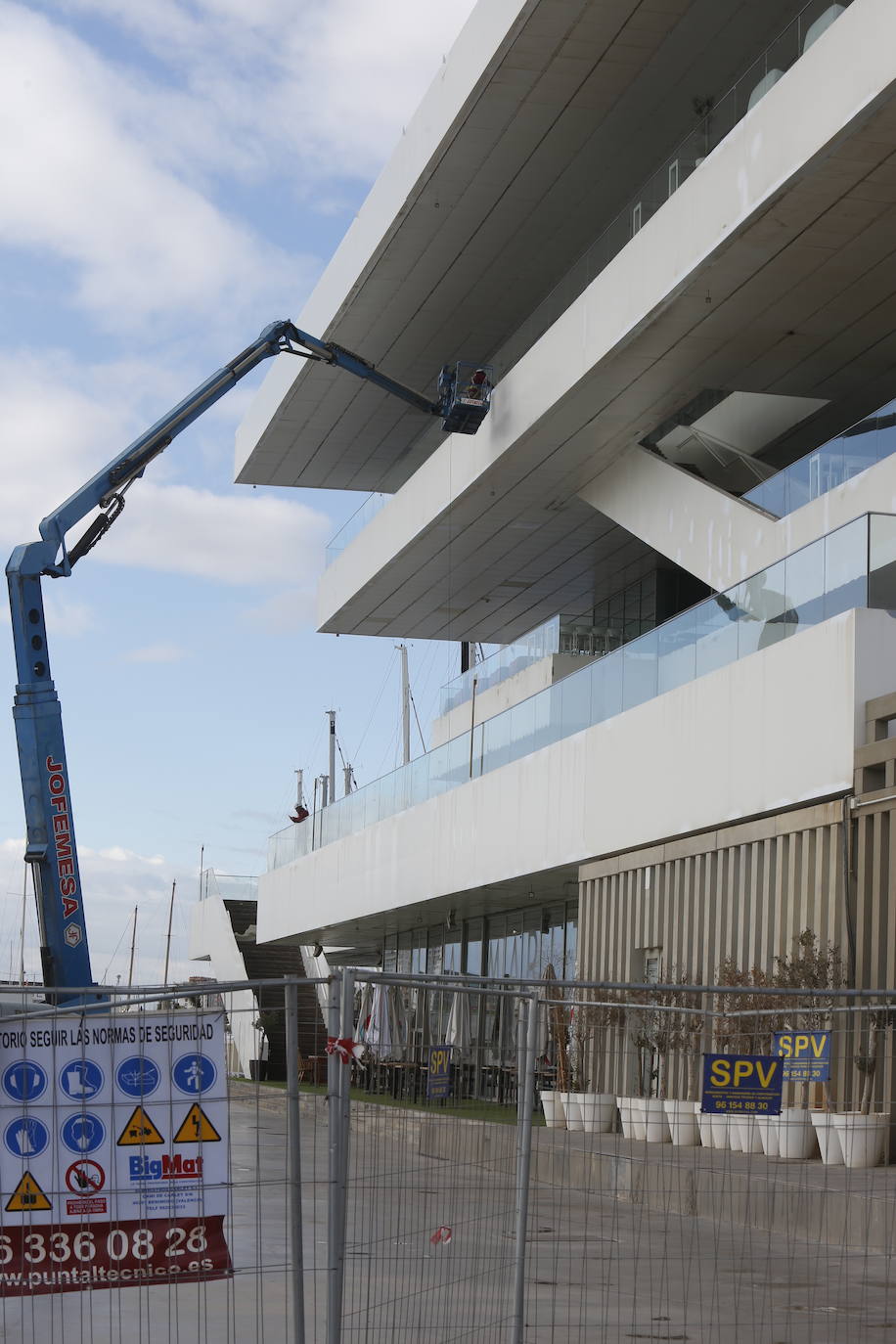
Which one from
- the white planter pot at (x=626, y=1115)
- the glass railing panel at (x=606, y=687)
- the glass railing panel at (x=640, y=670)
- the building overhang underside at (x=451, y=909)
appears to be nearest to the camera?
the white planter pot at (x=626, y=1115)

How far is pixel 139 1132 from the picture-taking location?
635 centimetres

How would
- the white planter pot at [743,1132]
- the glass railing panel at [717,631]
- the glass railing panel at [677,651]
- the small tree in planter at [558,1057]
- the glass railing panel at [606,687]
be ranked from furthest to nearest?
the glass railing panel at [606,687]
the glass railing panel at [677,651]
the glass railing panel at [717,631]
the small tree in planter at [558,1057]
the white planter pot at [743,1132]

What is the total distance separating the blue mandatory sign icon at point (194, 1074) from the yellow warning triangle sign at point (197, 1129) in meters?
0.06

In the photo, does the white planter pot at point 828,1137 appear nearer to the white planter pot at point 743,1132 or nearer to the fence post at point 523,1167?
the white planter pot at point 743,1132

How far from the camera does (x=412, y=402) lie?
30.0m

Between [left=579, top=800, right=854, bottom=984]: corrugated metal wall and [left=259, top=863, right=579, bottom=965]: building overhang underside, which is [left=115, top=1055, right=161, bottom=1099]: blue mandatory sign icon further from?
[left=259, top=863, right=579, bottom=965]: building overhang underside

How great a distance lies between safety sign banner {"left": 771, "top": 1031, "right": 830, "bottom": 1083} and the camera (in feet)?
25.8

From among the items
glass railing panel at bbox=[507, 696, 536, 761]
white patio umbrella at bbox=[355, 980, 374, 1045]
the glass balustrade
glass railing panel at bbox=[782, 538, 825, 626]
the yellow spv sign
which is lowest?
the yellow spv sign

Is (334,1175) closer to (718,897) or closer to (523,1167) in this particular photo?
(523,1167)

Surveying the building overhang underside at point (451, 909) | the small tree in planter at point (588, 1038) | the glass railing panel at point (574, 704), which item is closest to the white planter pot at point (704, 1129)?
the small tree in planter at point (588, 1038)

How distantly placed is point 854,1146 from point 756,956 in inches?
217

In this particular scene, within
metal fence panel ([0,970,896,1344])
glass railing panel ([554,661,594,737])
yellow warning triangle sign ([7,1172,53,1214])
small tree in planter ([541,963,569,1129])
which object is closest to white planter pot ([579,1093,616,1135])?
metal fence panel ([0,970,896,1344])

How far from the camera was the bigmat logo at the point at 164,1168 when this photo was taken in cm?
631

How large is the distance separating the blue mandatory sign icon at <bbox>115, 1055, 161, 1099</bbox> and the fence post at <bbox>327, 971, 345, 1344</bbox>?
2.22 feet
